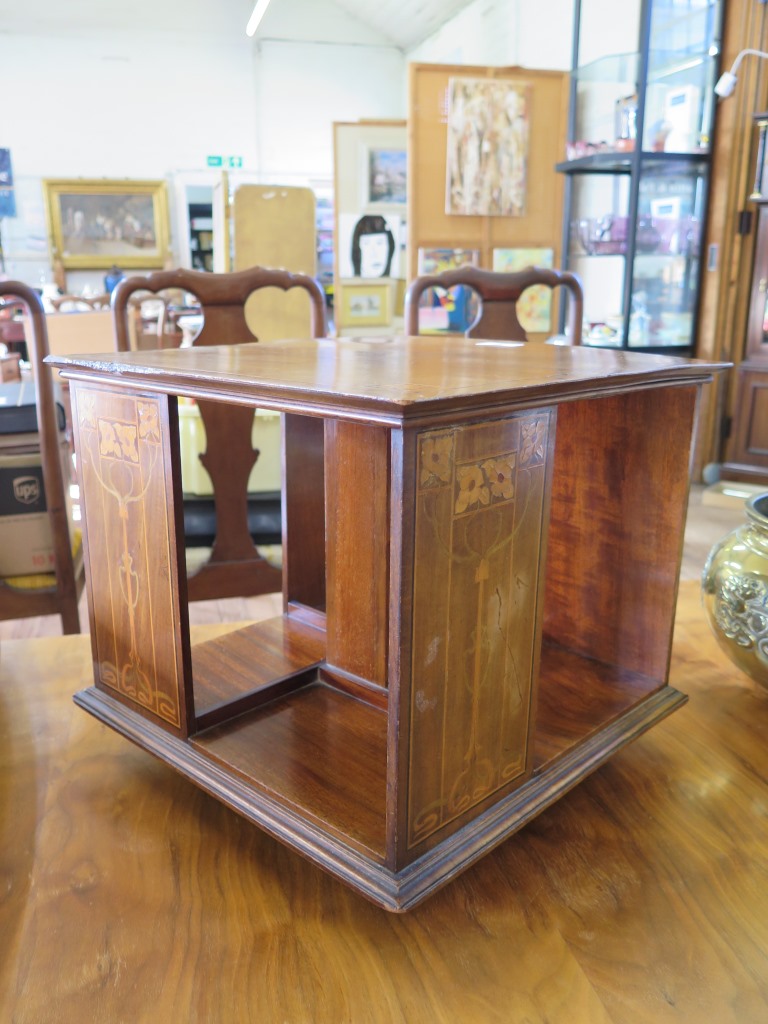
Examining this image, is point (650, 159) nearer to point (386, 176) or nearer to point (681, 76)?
point (681, 76)

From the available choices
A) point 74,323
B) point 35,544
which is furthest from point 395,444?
point 74,323

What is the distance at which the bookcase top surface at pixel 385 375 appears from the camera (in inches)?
18.9

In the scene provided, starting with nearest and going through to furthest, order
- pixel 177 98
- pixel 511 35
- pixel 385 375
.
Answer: pixel 385 375, pixel 511 35, pixel 177 98

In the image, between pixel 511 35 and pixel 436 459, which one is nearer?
pixel 436 459

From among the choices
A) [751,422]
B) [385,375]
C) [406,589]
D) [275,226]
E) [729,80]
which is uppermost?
[729,80]

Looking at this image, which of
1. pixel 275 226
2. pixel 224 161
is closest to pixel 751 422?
pixel 275 226

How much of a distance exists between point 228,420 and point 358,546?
2.61ft

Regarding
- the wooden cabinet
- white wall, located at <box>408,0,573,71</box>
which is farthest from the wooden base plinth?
white wall, located at <box>408,0,573,71</box>

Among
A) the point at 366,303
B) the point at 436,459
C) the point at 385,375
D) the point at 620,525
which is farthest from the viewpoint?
the point at 366,303

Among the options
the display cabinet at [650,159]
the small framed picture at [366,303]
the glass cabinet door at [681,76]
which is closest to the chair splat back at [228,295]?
the display cabinet at [650,159]

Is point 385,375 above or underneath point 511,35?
underneath

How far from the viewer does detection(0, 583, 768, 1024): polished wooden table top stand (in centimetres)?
49

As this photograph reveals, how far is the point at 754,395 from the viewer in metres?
3.96

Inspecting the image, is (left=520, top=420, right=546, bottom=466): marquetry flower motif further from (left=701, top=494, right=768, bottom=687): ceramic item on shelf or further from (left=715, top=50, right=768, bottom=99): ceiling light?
(left=715, top=50, right=768, bottom=99): ceiling light
